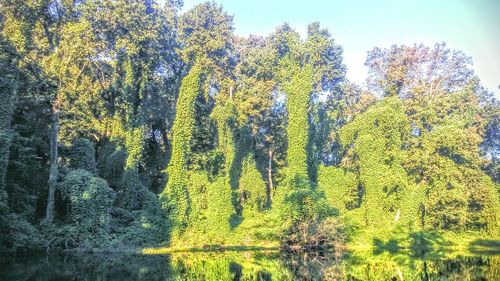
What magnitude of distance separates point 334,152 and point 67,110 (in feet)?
86.1

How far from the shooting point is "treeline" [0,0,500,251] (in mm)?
20828

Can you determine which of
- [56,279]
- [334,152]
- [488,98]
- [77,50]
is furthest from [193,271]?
[488,98]

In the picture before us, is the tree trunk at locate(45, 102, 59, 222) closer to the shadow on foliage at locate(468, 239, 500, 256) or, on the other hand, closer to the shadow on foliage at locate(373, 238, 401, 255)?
the shadow on foliage at locate(373, 238, 401, 255)

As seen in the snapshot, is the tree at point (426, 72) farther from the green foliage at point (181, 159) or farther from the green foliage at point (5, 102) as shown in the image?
the green foliage at point (5, 102)

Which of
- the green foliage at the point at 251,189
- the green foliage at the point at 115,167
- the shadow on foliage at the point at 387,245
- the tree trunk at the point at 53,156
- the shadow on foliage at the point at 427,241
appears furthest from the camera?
the green foliage at the point at 251,189

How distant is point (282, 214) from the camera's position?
2278 cm

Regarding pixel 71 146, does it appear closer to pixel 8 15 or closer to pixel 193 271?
pixel 8 15

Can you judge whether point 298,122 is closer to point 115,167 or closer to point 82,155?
point 115,167

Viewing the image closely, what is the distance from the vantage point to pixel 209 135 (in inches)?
1262

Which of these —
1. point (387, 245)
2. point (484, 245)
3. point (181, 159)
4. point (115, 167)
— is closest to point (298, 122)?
point (181, 159)

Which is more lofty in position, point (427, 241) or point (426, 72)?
point (426, 72)

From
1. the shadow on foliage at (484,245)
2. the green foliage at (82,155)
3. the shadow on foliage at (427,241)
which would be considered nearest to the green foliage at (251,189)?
the shadow on foliage at (427,241)

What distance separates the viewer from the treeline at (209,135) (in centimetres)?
2083

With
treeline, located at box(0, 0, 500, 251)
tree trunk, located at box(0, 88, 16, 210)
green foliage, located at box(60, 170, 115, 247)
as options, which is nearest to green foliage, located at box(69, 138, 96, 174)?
treeline, located at box(0, 0, 500, 251)
